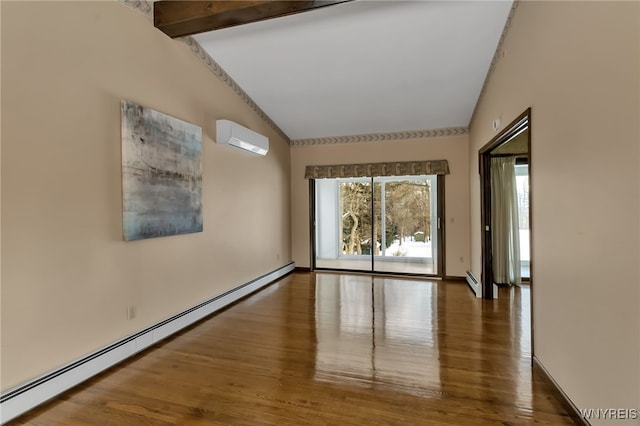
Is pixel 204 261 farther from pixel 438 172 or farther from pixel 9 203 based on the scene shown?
pixel 438 172

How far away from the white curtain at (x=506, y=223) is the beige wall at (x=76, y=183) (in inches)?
183

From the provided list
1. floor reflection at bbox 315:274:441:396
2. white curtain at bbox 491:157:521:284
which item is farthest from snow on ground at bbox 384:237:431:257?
white curtain at bbox 491:157:521:284

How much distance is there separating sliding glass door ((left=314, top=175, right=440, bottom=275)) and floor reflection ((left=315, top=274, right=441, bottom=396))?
0.84m

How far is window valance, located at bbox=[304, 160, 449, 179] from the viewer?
18.1 ft

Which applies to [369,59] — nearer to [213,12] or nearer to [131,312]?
[213,12]

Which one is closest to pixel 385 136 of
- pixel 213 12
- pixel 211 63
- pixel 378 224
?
pixel 378 224

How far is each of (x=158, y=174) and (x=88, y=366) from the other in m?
1.73

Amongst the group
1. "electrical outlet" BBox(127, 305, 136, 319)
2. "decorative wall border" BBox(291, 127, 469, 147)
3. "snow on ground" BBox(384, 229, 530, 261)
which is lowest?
"electrical outlet" BBox(127, 305, 136, 319)

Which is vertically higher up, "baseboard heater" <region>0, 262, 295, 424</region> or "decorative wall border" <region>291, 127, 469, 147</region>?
"decorative wall border" <region>291, 127, 469, 147</region>

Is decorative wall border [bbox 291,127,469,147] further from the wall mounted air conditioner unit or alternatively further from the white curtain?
the wall mounted air conditioner unit

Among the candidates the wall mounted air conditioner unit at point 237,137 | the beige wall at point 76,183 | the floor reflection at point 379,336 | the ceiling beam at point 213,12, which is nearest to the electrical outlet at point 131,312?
the beige wall at point 76,183

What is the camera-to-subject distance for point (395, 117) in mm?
5156

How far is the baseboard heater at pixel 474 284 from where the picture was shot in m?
4.51

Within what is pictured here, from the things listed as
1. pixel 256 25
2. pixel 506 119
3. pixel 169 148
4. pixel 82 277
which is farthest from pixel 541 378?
pixel 256 25
